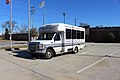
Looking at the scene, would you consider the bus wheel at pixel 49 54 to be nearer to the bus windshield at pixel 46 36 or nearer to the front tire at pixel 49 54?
the front tire at pixel 49 54

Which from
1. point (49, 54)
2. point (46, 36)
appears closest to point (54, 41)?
point (46, 36)

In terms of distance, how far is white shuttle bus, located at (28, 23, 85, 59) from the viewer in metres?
16.2

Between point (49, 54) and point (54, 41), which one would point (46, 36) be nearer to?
point (54, 41)

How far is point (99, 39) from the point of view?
196ft

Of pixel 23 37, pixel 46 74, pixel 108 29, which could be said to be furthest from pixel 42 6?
pixel 23 37

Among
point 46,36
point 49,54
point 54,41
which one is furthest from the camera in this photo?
point 46,36

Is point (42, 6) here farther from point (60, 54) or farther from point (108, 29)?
point (108, 29)

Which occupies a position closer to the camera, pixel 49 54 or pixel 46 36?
pixel 49 54

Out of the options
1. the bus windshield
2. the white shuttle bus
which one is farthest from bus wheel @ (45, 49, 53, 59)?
the bus windshield

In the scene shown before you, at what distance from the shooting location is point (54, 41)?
56.4ft

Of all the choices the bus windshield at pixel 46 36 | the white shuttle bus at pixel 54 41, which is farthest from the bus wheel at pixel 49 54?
the bus windshield at pixel 46 36

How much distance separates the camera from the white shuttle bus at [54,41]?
1620cm

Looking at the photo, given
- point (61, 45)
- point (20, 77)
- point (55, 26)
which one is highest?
point (55, 26)

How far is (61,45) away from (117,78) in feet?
30.1
